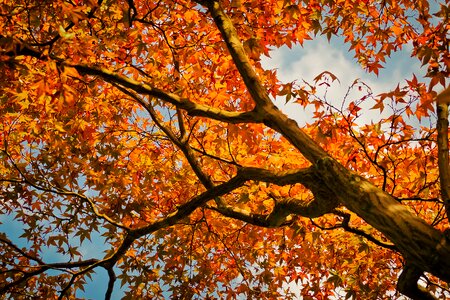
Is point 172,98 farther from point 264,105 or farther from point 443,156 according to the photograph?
point 443,156

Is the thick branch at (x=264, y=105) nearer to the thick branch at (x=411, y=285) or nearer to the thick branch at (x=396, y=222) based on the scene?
the thick branch at (x=396, y=222)

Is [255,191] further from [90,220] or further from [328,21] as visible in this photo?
[328,21]

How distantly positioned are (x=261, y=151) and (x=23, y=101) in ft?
11.0

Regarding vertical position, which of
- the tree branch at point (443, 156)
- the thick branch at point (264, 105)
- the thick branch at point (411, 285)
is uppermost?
the thick branch at point (264, 105)

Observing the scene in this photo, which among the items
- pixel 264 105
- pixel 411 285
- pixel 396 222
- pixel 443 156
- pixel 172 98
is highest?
pixel 172 98

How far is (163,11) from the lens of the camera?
5.46m

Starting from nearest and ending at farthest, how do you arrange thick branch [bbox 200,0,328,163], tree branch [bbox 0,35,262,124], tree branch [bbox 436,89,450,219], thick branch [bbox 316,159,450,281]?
thick branch [bbox 316,159,450,281] < tree branch [bbox 436,89,450,219] < thick branch [bbox 200,0,328,163] < tree branch [bbox 0,35,262,124]

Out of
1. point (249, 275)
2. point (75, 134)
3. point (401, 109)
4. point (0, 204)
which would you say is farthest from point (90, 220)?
point (401, 109)

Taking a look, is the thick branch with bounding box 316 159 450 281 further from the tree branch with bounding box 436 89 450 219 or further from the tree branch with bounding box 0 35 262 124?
the tree branch with bounding box 0 35 262 124

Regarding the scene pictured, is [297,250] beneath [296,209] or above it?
above

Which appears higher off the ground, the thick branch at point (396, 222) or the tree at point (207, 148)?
the tree at point (207, 148)

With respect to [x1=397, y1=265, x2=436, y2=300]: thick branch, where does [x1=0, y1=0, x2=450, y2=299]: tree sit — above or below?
above

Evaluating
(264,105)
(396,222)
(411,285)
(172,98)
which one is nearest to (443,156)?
(396,222)

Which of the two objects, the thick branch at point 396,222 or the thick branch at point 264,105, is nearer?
the thick branch at point 396,222
